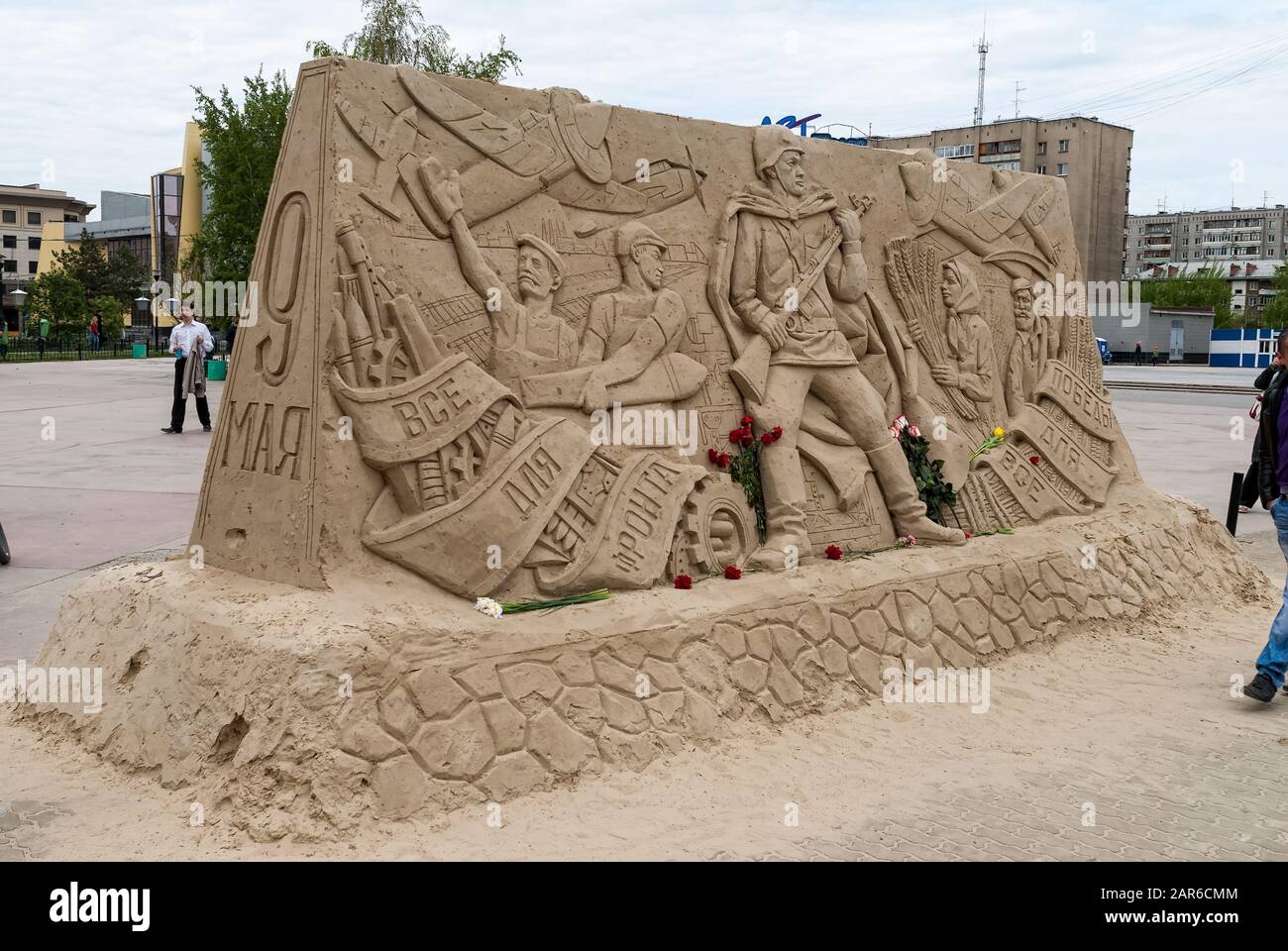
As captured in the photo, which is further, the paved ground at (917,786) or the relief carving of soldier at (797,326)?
the relief carving of soldier at (797,326)

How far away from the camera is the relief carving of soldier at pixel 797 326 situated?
6332mm

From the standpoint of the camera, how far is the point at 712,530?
5996 millimetres

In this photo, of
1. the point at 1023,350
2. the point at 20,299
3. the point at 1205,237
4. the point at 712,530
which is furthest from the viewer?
the point at 1205,237

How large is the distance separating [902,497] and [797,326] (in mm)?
1230

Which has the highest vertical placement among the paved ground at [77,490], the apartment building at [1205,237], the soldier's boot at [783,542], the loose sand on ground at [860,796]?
the apartment building at [1205,237]

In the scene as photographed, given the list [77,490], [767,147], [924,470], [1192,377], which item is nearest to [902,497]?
[924,470]

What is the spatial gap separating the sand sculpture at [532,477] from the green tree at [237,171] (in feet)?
57.1

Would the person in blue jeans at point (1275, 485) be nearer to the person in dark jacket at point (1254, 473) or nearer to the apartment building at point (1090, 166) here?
the person in dark jacket at point (1254, 473)

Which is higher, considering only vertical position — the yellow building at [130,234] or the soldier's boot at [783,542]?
the yellow building at [130,234]

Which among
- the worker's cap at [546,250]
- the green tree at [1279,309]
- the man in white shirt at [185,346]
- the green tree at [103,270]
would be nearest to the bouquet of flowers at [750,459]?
the worker's cap at [546,250]

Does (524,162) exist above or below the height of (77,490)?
above

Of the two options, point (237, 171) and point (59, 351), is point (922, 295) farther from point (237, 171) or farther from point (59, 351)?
point (59, 351)

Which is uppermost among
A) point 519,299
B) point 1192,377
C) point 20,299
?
point 20,299

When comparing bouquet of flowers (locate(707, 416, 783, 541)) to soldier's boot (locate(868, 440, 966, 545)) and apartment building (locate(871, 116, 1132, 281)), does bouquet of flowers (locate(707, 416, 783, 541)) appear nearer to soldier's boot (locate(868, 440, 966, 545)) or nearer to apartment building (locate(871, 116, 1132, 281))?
soldier's boot (locate(868, 440, 966, 545))
